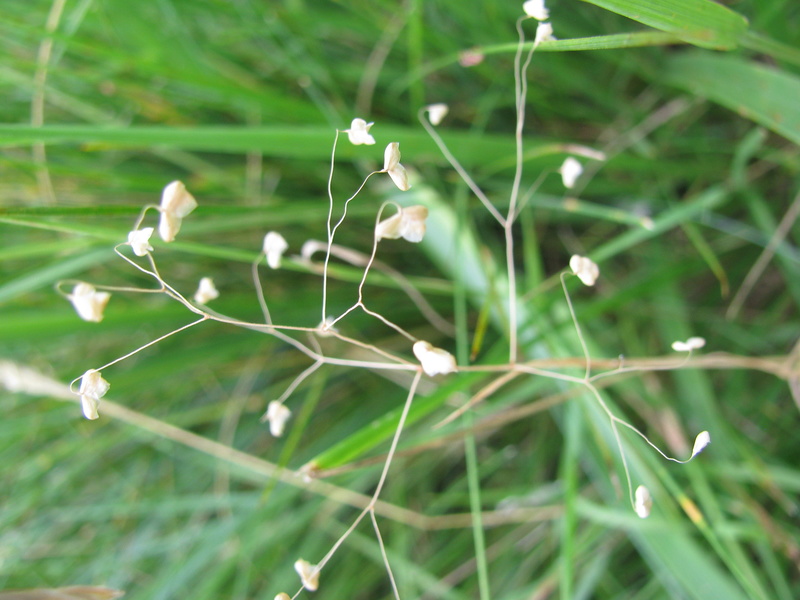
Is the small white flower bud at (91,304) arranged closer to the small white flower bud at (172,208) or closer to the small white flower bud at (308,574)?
the small white flower bud at (172,208)

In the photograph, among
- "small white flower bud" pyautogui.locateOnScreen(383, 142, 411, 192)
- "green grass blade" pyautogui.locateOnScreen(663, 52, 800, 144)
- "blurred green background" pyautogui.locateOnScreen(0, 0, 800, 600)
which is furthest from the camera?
"blurred green background" pyautogui.locateOnScreen(0, 0, 800, 600)

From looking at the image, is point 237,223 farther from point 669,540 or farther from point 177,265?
point 669,540

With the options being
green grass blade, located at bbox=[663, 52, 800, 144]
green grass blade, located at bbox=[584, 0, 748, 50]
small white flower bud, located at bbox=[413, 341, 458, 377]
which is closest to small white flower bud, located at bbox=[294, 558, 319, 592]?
small white flower bud, located at bbox=[413, 341, 458, 377]

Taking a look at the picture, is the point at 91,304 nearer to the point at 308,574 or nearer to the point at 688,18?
the point at 308,574

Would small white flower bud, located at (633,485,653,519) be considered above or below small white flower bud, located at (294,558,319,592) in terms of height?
below

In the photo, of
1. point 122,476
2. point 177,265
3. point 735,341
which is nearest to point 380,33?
point 177,265

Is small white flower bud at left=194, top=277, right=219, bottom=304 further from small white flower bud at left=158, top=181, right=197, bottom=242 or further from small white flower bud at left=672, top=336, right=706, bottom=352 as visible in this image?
small white flower bud at left=672, top=336, right=706, bottom=352

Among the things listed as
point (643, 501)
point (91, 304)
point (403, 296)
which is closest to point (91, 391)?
point (91, 304)

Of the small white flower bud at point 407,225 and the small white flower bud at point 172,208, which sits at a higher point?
the small white flower bud at point 172,208

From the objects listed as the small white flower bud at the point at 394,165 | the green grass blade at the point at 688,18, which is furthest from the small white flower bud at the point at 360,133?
the green grass blade at the point at 688,18
